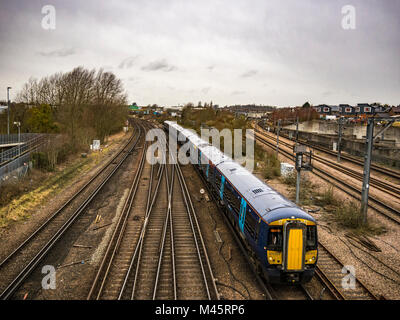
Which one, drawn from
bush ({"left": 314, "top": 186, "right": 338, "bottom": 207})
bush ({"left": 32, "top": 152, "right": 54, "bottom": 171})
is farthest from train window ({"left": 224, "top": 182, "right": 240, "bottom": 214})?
bush ({"left": 32, "top": 152, "right": 54, "bottom": 171})

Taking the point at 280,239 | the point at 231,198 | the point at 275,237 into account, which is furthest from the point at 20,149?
the point at 280,239

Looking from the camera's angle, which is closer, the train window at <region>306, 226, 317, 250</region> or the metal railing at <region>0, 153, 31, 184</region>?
the train window at <region>306, 226, 317, 250</region>

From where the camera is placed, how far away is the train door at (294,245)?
29.6 feet

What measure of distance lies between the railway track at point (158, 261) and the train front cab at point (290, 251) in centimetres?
202

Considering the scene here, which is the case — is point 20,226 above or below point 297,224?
below

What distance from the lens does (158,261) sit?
11.4 metres

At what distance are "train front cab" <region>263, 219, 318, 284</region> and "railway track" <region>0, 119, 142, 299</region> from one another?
328 inches

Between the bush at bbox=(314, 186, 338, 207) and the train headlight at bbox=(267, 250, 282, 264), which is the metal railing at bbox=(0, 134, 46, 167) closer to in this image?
the train headlight at bbox=(267, 250, 282, 264)

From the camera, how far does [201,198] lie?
20000mm

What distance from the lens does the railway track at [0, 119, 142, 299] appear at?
10.3 metres
